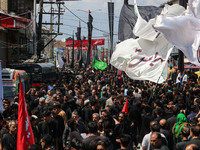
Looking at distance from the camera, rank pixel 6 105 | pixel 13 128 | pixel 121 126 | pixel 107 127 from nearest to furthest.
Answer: pixel 13 128, pixel 107 127, pixel 121 126, pixel 6 105

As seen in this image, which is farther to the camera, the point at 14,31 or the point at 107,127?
the point at 14,31

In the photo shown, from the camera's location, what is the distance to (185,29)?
7.13 meters

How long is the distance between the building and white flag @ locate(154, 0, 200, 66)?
2265cm

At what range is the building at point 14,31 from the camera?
96.0ft

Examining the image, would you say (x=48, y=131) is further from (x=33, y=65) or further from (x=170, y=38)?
(x=33, y=65)

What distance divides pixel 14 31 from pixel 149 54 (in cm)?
2496

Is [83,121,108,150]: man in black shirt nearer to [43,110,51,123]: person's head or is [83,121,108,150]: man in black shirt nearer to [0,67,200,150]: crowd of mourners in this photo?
[0,67,200,150]: crowd of mourners

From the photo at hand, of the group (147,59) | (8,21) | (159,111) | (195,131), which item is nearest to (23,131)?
(195,131)

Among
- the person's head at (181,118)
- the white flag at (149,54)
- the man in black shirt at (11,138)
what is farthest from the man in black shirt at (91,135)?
the white flag at (149,54)

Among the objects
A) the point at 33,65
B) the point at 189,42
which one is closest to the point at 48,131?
the point at 189,42

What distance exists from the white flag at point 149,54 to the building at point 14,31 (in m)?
19.1

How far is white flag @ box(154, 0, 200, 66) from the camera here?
22.6 feet

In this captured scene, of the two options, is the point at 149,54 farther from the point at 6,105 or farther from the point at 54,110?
the point at 6,105

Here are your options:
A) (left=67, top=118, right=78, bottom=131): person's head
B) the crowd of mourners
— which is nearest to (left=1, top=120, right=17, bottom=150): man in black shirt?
the crowd of mourners
